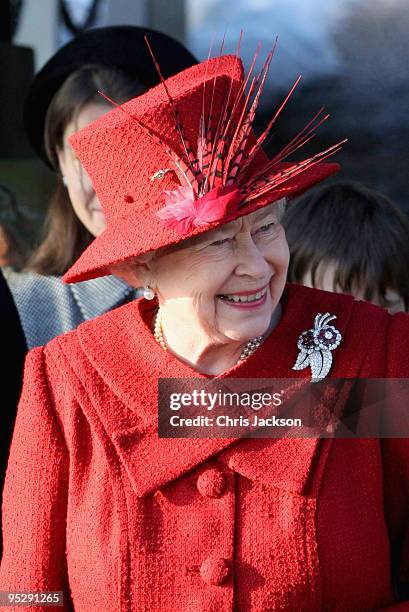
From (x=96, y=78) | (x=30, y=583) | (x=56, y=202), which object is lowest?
(x=30, y=583)

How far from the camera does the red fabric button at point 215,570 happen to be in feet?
6.19

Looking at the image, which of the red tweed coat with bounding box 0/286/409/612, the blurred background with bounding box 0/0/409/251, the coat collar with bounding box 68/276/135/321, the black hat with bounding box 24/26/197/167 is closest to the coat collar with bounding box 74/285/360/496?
the red tweed coat with bounding box 0/286/409/612

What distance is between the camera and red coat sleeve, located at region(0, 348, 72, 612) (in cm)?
207

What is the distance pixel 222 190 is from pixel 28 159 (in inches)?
108

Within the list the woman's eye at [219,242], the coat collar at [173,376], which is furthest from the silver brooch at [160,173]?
the coat collar at [173,376]

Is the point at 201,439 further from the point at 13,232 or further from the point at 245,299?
the point at 13,232

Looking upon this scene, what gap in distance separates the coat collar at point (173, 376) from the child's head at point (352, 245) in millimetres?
572

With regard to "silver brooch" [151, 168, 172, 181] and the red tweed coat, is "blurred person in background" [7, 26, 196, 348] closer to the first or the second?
the red tweed coat

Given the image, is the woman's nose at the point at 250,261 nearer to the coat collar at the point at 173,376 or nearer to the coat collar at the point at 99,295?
the coat collar at the point at 173,376

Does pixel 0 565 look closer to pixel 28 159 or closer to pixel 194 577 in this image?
pixel 194 577

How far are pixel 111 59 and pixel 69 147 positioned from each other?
31cm

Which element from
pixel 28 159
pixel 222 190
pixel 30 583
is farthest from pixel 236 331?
pixel 28 159

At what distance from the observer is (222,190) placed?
1.88 meters

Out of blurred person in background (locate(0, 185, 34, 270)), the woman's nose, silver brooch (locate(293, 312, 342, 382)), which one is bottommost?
silver brooch (locate(293, 312, 342, 382))
